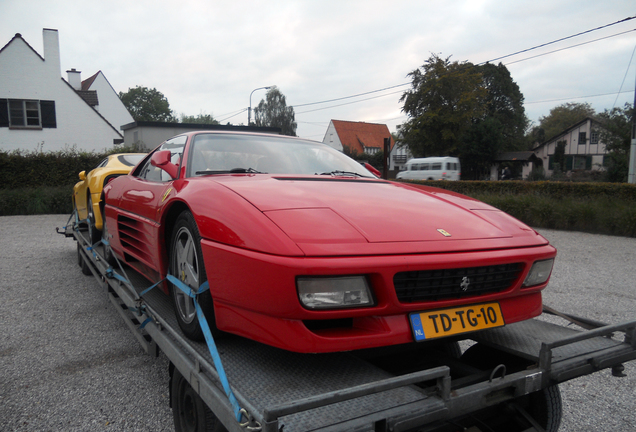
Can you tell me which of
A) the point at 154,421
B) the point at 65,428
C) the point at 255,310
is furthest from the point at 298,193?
the point at 65,428

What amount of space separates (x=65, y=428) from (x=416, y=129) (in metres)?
36.3

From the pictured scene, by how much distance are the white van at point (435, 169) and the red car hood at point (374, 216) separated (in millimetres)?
26301

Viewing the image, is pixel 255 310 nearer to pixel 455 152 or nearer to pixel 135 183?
pixel 135 183

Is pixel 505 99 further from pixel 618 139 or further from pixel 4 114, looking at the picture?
pixel 4 114

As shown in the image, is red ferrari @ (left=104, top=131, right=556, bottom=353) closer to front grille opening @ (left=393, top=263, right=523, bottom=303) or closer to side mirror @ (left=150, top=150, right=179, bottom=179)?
front grille opening @ (left=393, top=263, right=523, bottom=303)

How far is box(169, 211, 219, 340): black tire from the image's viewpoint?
184 cm

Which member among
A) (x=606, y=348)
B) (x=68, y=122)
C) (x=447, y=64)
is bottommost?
(x=606, y=348)

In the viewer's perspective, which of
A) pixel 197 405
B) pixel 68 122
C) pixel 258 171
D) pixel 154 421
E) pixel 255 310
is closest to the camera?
pixel 255 310

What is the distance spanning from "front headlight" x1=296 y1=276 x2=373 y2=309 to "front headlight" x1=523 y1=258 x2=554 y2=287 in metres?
0.81

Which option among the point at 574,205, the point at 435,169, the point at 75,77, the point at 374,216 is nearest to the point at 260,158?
the point at 374,216

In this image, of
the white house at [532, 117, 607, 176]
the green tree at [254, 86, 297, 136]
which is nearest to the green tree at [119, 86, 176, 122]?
the green tree at [254, 86, 297, 136]

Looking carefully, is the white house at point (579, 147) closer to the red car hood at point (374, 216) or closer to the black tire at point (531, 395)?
the black tire at point (531, 395)

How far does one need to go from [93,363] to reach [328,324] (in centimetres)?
220

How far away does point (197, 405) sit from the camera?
176cm
